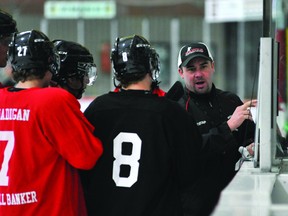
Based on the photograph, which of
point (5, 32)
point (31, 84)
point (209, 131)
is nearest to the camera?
point (31, 84)

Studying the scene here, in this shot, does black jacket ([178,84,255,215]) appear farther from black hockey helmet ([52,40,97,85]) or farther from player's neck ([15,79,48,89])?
player's neck ([15,79,48,89])

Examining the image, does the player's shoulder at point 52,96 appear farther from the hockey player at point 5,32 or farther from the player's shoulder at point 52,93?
the hockey player at point 5,32

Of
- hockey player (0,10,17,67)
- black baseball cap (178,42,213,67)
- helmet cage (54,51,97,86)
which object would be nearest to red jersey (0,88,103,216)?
hockey player (0,10,17,67)

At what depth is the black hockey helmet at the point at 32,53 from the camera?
9.31 feet

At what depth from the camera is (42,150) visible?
2.72 metres

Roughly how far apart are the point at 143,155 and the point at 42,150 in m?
0.40

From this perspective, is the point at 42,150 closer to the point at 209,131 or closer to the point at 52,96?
the point at 52,96

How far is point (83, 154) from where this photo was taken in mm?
2682

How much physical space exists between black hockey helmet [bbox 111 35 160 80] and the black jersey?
0.32 ft

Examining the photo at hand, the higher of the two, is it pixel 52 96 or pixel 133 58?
pixel 133 58

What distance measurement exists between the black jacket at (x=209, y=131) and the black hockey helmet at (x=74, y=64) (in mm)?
573

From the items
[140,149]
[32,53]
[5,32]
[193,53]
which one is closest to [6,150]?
[32,53]

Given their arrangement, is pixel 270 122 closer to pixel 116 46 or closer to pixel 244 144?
pixel 244 144

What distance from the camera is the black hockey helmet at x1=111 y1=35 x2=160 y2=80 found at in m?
2.82
